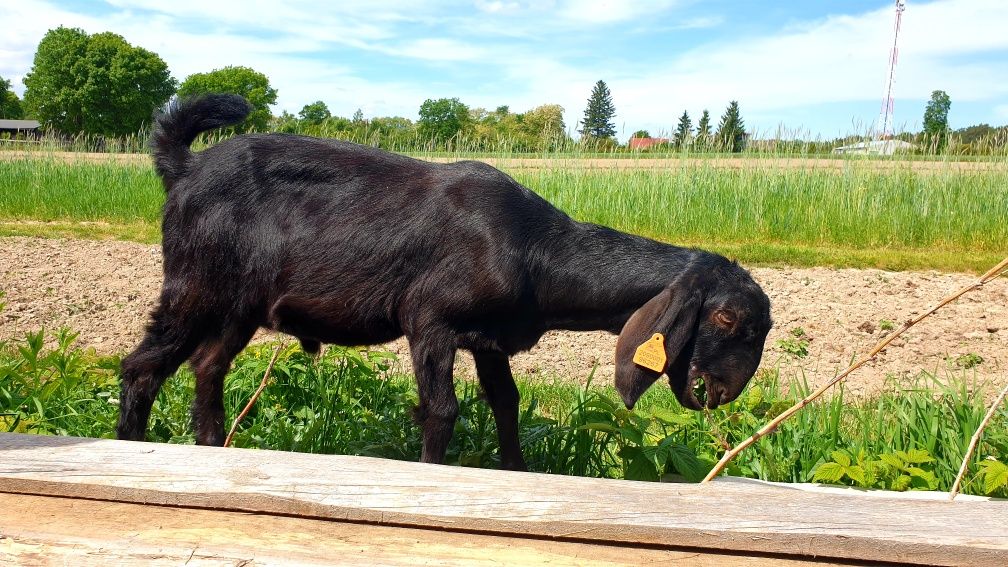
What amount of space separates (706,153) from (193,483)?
40.5ft

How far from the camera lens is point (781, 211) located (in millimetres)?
11789

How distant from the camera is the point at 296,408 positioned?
15.4ft

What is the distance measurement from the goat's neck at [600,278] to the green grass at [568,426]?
18.9 inches

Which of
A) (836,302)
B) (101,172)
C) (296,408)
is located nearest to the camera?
(296,408)

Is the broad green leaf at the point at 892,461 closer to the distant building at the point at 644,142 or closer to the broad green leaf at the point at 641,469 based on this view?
the broad green leaf at the point at 641,469

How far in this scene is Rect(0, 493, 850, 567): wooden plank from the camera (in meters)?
2.20

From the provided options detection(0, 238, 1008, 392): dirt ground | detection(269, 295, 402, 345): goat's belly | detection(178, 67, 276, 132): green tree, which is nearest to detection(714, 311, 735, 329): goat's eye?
detection(269, 295, 402, 345): goat's belly

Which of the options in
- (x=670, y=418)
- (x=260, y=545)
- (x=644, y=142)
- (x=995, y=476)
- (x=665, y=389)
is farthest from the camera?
(x=644, y=142)

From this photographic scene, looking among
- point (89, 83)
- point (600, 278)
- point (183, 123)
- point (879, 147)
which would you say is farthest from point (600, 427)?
point (89, 83)

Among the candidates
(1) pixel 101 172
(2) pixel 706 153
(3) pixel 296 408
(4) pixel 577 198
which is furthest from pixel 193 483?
(1) pixel 101 172

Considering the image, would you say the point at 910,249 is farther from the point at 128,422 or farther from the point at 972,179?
the point at 128,422

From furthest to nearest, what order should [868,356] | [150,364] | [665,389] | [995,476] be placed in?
[665,389]
[150,364]
[995,476]
[868,356]

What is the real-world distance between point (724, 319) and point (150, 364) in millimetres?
2589

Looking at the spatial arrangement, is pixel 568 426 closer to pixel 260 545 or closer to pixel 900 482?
pixel 900 482
